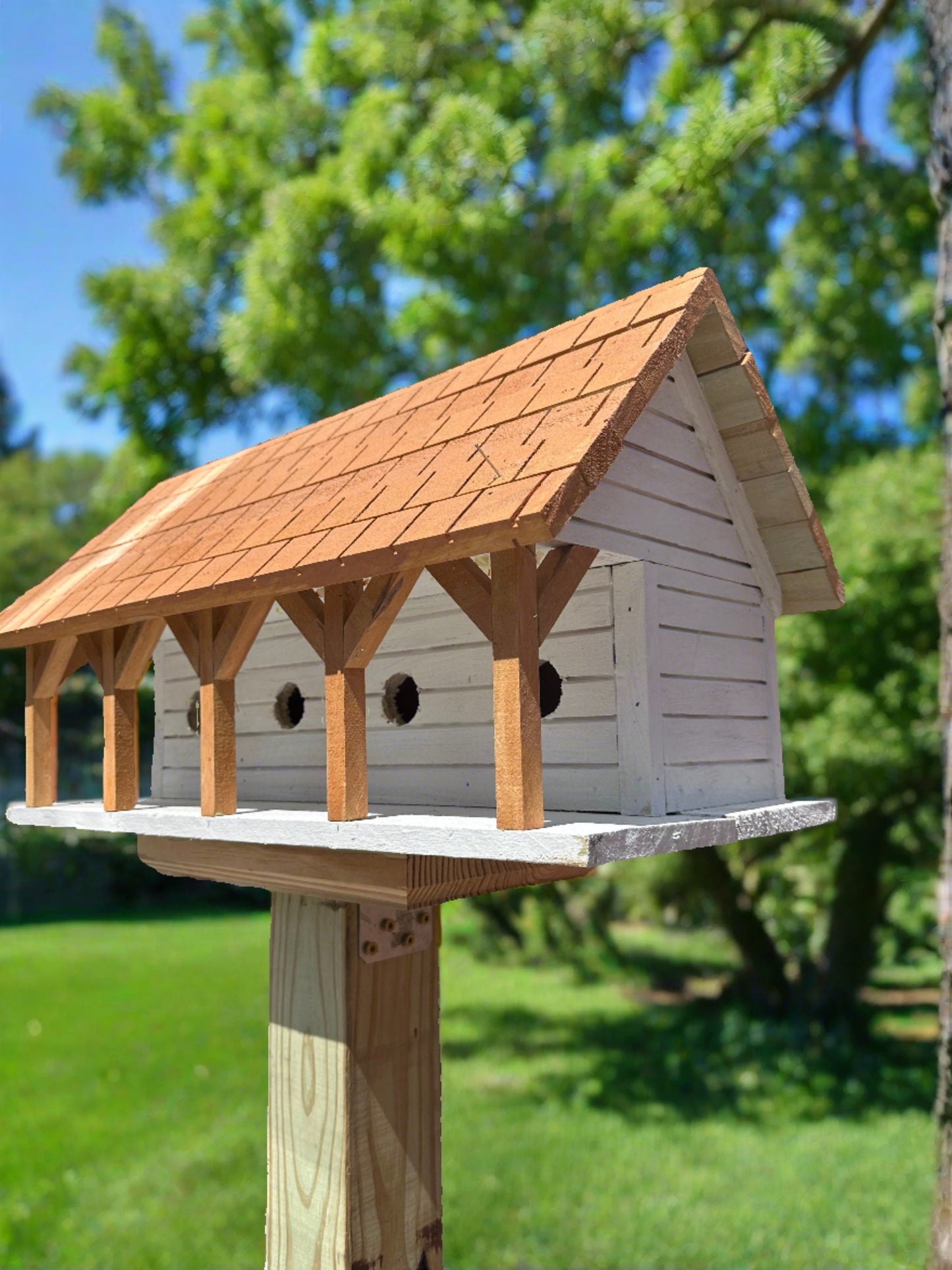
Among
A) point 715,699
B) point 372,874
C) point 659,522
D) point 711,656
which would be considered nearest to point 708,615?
point 711,656

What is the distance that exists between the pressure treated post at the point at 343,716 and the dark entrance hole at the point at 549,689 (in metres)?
0.43

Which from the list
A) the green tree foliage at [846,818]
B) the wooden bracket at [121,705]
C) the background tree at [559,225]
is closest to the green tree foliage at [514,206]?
the background tree at [559,225]

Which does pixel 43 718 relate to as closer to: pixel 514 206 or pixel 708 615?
pixel 708 615

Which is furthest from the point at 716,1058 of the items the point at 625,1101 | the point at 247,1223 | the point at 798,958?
the point at 247,1223

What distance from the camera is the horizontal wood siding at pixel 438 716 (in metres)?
2.22

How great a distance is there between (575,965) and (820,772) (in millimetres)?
6382

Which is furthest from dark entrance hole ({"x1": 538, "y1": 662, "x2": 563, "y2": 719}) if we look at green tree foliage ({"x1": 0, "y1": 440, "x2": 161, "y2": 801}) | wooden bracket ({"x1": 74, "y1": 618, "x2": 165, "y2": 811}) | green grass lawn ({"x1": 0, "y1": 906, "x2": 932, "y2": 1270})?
green tree foliage ({"x1": 0, "y1": 440, "x2": 161, "y2": 801})

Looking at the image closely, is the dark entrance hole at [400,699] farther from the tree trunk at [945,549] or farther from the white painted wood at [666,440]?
the tree trunk at [945,549]

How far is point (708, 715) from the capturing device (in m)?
2.45

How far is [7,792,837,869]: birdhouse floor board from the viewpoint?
168cm

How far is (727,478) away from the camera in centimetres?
263

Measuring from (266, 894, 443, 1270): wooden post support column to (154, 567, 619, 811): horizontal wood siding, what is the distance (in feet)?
1.23

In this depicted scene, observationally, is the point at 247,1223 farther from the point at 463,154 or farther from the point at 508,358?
the point at 463,154

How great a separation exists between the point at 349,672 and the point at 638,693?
23.7 inches
